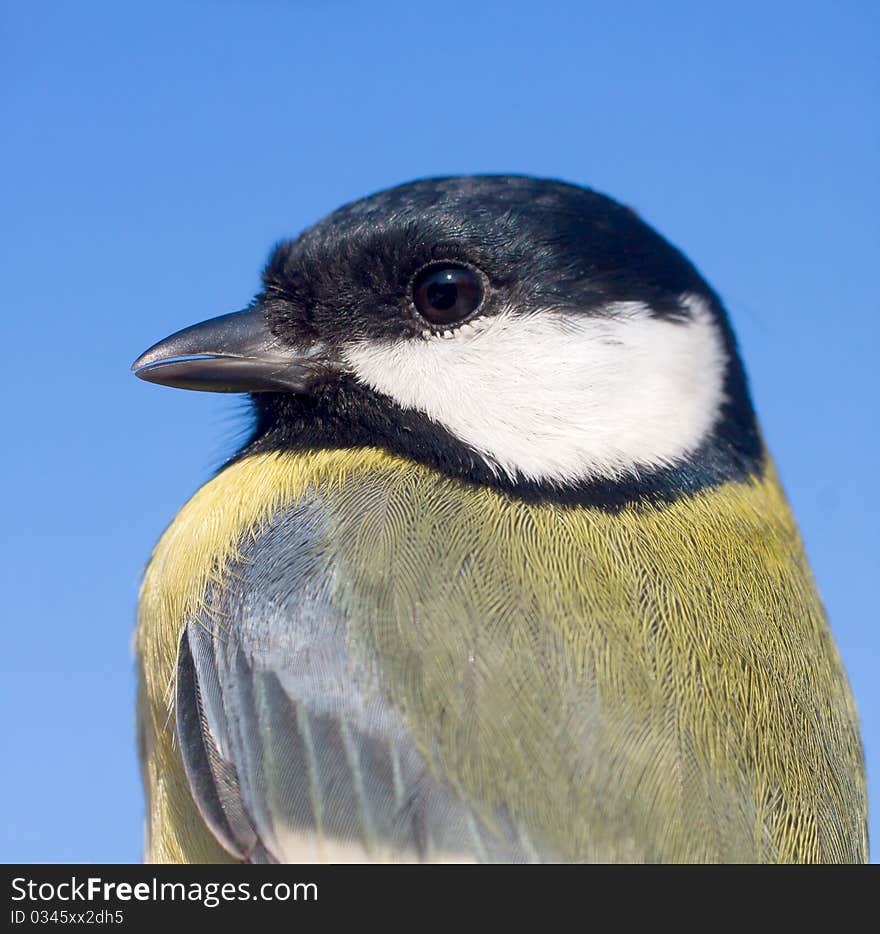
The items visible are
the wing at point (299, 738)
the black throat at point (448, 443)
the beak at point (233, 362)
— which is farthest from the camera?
the beak at point (233, 362)

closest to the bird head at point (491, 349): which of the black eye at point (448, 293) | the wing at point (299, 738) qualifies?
the black eye at point (448, 293)

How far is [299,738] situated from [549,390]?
30.1 inches

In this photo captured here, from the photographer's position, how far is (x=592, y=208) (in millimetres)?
2043

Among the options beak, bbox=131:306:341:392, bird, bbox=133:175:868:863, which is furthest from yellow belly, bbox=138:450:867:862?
beak, bbox=131:306:341:392

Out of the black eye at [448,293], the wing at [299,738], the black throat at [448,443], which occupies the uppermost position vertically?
the black eye at [448,293]

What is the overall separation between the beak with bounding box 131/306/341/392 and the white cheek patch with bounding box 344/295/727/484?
0.36 feet

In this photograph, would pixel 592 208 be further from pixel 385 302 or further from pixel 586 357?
pixel 385 302

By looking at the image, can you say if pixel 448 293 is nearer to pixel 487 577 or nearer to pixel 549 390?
pixel 549 390

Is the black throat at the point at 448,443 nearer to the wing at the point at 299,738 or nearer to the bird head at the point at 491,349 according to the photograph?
the bird head at the point at 491,349

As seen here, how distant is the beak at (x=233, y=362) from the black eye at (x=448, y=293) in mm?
221

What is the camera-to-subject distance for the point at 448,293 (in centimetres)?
194

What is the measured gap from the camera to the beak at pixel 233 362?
6.68ft

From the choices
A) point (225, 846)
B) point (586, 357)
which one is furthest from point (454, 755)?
point (586, 357)

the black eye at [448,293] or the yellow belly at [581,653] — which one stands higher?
the black eye at [448,293]
